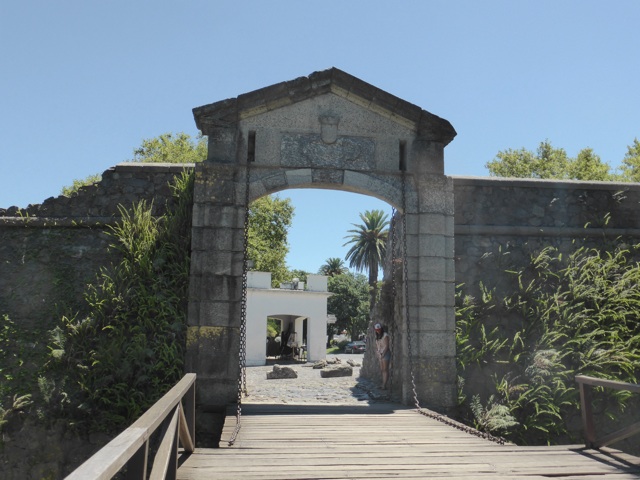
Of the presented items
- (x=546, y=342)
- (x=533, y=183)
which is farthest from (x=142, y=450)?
(x=533, y=183)

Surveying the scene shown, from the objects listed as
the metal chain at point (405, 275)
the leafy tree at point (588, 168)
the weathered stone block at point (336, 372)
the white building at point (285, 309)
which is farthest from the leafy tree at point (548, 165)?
the metal chain at point (405, 275)

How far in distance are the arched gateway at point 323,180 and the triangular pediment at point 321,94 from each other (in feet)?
0.05

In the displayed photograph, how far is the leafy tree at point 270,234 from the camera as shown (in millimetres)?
27166

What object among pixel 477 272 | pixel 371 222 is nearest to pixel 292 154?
pixel 477 272

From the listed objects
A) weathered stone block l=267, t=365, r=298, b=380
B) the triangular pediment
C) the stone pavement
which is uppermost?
the triangular pediment

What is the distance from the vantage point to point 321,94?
7.98 m

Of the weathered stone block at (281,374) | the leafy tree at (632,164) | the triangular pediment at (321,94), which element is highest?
the leafy tree at (632,164)

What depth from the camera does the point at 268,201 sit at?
93.6 feet

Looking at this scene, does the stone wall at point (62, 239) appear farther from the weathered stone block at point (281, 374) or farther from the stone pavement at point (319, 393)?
the weathered stone block at point (281, 374)

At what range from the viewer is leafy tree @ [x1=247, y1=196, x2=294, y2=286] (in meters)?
27.2

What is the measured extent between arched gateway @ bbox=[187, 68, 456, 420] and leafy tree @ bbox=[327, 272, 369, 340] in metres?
39.2

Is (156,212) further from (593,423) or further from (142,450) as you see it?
(593,423)

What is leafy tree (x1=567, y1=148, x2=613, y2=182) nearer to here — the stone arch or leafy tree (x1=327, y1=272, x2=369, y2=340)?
the stone arch

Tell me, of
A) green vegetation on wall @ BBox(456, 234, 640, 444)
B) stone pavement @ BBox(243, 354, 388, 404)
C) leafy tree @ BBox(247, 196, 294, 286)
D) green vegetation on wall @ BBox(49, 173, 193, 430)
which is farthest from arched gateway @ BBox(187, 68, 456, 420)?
leafy tree @ BBox(247, 196, 294, 286)
